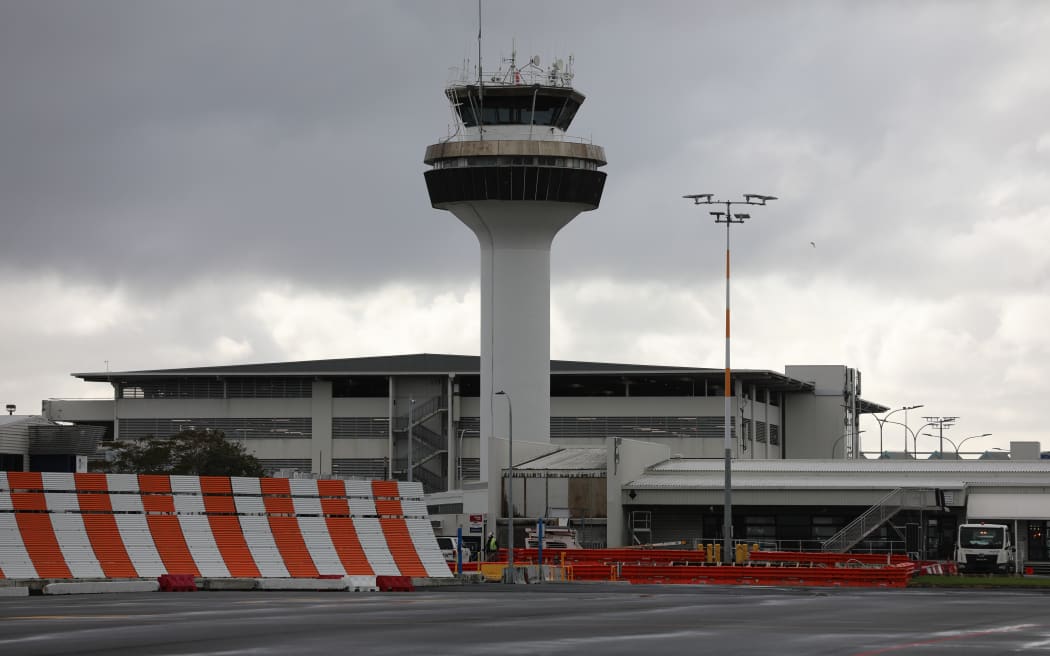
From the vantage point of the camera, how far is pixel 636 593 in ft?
158

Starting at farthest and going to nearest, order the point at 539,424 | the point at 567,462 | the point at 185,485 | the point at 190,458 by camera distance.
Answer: the point at 190,458
the point at 539,424
the point at 567,462
the point at 185,485

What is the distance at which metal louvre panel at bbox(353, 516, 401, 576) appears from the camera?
53156 millimetres

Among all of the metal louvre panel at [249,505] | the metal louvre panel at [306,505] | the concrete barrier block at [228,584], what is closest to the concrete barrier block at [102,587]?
the concrete barrier block at [228,584]

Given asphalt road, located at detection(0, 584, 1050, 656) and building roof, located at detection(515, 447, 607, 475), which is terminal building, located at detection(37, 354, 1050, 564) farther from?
asphalt road, located at detection(0, 584, 1050, 656)

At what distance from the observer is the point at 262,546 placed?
51438mm

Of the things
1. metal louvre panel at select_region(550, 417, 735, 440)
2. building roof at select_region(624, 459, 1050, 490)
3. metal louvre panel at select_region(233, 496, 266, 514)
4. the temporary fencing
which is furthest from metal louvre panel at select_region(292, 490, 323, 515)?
metal louvre panel at select_region(550, 417, 735, 440)

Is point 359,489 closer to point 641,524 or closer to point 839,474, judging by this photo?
point 641,524

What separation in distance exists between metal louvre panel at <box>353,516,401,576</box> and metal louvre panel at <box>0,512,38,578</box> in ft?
38.1

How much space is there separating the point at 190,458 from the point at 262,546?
174 ft

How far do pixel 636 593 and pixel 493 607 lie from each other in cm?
1232

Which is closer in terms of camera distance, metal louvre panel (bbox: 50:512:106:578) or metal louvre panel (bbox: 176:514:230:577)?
metal louvre panel (bbox: 50:512:106:578)

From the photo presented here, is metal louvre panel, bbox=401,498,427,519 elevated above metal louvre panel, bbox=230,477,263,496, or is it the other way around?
metal louvre panel, bbox=230,477,263,496

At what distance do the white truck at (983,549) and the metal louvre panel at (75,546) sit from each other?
128 feet

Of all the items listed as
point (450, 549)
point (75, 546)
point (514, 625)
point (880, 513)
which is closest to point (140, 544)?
point (75, 546)
